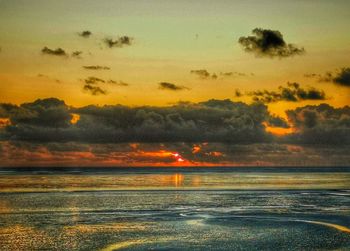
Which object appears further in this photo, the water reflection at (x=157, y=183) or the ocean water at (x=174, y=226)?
the water reflection at (x=157, y=183)

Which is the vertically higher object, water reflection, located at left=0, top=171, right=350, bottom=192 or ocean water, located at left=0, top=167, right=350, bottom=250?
ocean water, located at left=0, top=167, right=350, bottom=250

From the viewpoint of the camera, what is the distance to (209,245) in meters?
25.0

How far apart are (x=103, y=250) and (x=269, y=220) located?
14.3 meters

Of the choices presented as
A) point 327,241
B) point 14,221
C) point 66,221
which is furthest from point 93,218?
point 327,241

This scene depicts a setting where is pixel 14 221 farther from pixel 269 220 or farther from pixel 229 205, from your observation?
pixel 229 205

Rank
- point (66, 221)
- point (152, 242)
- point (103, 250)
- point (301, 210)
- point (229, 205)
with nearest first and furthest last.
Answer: point (103, 250) → point (152, 242) → point (66, 221) → point (301, 210) → point (229, 205)

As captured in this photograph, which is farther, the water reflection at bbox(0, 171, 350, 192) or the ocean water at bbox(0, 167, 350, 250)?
the water reflection at bbox(0, 171, 350, 192)

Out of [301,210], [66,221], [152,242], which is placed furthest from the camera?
[301,210]

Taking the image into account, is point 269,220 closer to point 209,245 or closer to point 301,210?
point 301,210

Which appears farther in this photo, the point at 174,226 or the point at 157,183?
the point at 157,183

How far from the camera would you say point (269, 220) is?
34.9m

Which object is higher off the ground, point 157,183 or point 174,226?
point 174,226

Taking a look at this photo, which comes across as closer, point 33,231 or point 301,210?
point 33,231

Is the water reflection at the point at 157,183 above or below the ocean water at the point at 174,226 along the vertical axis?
below
